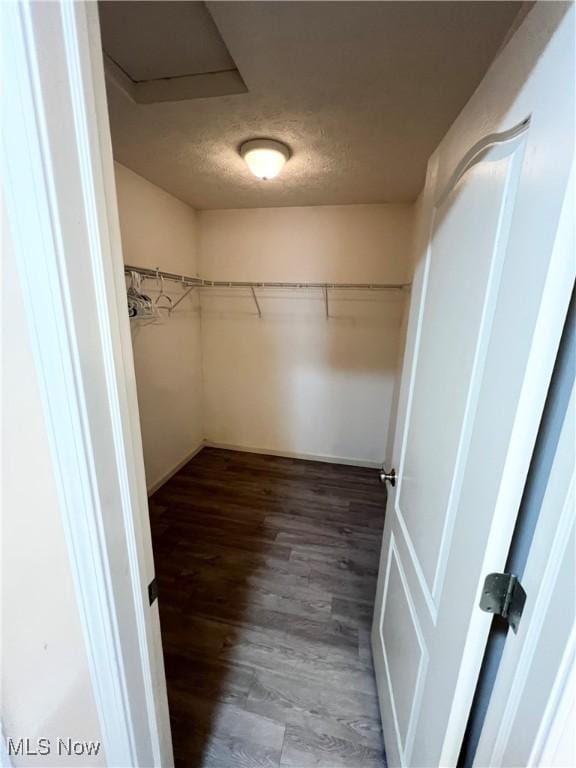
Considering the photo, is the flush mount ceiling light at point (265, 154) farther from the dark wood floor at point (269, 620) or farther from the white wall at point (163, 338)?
the dark wood floor at point (269, 620)

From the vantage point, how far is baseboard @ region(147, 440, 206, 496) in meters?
2.79

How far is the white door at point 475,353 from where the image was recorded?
0.48 metres

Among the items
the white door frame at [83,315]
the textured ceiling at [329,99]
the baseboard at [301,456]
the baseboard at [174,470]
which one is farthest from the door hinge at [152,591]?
the baseboard at [301,456]

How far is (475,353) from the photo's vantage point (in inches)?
26.9

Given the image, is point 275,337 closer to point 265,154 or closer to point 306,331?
point 306,331

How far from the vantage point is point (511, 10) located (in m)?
0.97

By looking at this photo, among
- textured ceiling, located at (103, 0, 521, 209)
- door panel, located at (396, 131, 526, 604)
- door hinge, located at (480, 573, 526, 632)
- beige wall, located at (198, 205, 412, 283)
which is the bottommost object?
door hinge, located at (480, 573, 526, 632)

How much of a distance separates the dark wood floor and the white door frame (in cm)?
73

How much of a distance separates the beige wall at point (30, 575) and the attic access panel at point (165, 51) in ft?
3.87

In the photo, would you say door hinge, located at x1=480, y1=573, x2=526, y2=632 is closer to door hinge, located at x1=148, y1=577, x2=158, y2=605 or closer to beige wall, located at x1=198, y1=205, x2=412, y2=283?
door hinge, located at x1=148, y1=577, x2=158, y2=605

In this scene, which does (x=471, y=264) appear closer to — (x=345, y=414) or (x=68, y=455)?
(x=68, y=455)

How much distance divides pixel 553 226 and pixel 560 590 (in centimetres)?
54

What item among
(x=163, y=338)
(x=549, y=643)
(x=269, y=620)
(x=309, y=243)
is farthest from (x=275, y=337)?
(x=549, y=643)

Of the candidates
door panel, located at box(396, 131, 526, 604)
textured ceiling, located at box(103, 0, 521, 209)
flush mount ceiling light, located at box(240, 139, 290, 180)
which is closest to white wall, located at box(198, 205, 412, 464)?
textured ceiling, located at box(103, 0, 521, 209)
